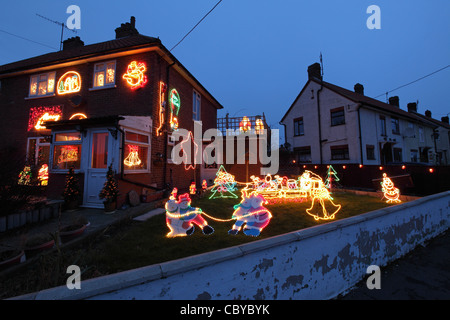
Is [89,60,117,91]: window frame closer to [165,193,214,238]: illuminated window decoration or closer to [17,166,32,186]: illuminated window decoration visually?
[17,166,32,186]: illuminated window decoration

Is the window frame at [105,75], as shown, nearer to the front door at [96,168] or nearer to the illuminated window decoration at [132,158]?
the front door at [96,168]

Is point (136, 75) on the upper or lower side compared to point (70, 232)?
upper

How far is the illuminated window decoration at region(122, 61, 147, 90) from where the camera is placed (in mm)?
9039

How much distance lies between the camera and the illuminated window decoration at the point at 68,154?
8258 millimetres

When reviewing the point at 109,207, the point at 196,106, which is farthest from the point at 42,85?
the point at 109,207

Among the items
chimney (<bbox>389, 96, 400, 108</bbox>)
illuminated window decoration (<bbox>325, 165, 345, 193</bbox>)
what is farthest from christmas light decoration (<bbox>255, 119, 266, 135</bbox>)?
chimney (<bbox>389, 96, 400, 108</bbox>)

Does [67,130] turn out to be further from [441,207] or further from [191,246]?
[441,207]

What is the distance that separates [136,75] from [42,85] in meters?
6.73

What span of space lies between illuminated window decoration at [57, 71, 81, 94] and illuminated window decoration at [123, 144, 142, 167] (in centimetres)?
533

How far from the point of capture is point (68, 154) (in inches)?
328

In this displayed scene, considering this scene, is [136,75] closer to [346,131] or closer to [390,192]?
[390,192]

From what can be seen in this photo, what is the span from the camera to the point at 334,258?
2998 millimetres

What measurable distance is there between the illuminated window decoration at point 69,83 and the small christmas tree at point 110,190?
652 centimetres
